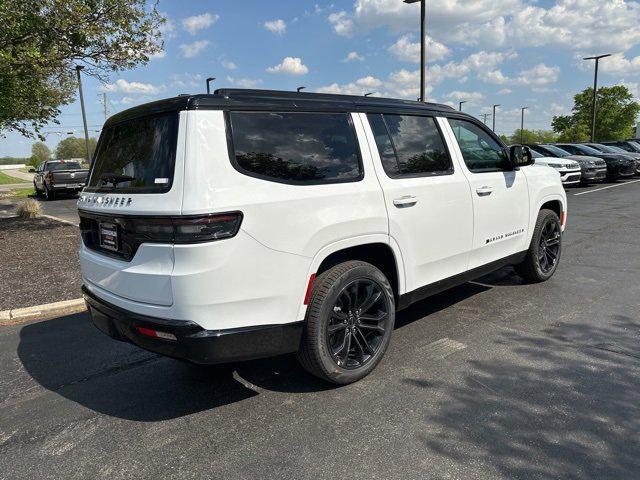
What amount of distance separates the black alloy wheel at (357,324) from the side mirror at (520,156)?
231 centimetres

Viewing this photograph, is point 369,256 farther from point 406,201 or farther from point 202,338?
point 202,338

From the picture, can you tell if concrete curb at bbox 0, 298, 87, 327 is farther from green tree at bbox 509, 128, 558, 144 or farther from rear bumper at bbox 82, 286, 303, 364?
green tree at bbox 509, 128, 558, 144

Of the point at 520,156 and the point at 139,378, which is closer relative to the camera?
the point at 139,378

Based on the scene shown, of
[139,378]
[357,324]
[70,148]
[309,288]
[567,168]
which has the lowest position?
[139,378]

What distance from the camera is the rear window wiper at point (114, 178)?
2.97 metres

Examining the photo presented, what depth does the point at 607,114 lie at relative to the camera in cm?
5028

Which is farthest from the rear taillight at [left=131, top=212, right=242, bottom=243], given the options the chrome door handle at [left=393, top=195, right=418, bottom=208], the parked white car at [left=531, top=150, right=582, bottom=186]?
the parked white car at [left=531, top=150, right=582, bottom=186]

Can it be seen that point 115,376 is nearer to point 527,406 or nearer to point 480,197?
point 527,406

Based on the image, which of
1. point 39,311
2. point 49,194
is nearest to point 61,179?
point 49,194

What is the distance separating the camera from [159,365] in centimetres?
382

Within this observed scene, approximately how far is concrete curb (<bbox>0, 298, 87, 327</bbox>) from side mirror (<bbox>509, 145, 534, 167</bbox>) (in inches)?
193

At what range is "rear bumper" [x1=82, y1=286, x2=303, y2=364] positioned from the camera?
260 cm

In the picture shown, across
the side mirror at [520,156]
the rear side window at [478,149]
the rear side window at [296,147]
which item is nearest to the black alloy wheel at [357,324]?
the rear side window at [296,147]

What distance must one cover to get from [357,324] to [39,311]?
12.6 ft
